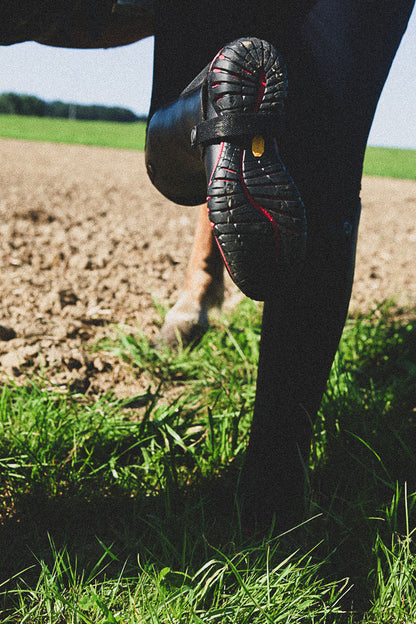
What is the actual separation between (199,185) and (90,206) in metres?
3.86

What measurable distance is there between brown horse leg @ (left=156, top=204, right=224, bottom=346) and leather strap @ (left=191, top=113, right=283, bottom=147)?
3.57 feet

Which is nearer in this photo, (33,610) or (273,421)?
(33,610)

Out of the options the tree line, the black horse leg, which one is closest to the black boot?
the black horse leg

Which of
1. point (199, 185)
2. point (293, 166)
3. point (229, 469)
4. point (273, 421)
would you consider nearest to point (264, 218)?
point (293, 166)

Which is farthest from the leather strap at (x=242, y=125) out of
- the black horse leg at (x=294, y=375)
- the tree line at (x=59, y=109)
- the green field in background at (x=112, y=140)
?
the tree line at (x=59, y=109)

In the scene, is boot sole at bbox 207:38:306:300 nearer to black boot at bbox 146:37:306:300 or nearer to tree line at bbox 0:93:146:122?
black boot at bbox 146:37:306:300

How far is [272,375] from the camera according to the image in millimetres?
1099

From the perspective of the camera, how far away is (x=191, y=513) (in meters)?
1.20

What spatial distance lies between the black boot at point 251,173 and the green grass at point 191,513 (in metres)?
0.57

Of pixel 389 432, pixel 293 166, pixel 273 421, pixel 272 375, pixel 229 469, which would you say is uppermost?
pixel 293 166

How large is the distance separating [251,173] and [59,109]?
65.6m

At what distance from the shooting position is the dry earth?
1.87m

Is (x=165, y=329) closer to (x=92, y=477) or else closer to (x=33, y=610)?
(x=92, y=477)

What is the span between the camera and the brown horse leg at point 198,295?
2.06 meters
